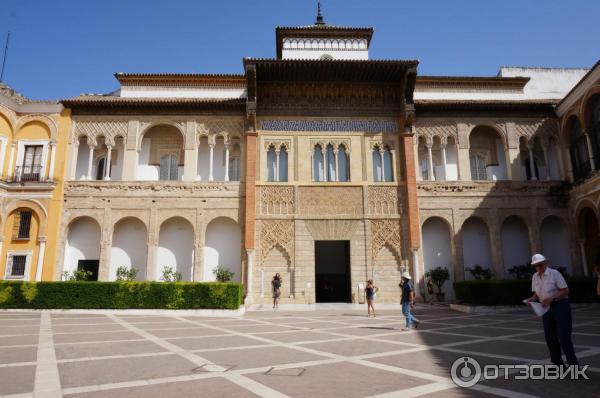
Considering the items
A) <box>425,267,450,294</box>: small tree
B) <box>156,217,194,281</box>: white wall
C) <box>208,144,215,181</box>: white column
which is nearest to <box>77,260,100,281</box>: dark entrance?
<box>156,217,194,281</box>: white wall

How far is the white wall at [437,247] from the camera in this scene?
19.5 m

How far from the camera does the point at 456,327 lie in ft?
34.4

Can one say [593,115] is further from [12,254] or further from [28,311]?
[12,254]

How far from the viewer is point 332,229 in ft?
62.4

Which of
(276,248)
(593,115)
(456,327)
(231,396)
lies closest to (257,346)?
(231,396)

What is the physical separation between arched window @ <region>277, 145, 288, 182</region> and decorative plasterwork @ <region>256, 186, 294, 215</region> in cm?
66

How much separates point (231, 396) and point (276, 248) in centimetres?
1455

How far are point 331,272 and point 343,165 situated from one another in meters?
8.15

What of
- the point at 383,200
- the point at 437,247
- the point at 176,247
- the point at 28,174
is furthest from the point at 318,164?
the point at 28,174

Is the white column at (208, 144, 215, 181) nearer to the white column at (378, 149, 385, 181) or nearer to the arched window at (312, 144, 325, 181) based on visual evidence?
the arched window at (312, 144, 325, 181)

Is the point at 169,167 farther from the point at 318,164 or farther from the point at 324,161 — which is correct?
the point at 324,161

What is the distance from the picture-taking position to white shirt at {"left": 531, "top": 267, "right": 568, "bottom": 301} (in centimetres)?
518

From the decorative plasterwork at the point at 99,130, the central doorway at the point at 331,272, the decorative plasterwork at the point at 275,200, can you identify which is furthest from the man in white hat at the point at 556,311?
the decorative plasterwork at the point at 99,130

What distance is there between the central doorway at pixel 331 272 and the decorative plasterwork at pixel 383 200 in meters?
3.44
